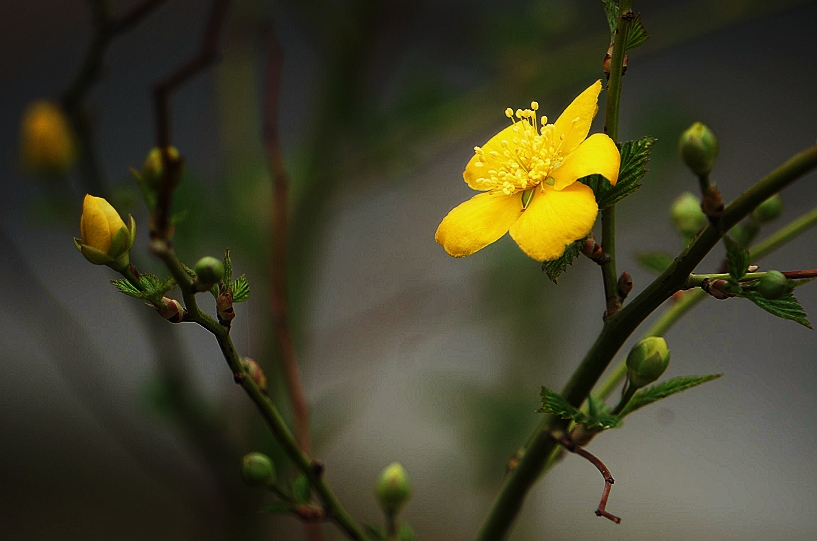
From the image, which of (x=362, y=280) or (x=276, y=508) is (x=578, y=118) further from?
(x=362, y=280)

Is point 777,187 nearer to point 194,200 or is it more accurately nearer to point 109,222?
point 109,222

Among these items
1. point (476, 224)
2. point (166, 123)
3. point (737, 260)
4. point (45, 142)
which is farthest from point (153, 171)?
point (45, 142)

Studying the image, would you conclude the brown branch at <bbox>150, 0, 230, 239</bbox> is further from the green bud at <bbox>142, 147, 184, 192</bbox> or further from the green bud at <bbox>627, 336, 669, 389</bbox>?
the green bud at <bbox>627, 336, 669, 389</bbox>

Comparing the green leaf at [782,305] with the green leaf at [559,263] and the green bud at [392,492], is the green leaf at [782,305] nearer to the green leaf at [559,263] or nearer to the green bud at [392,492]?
the green leaf at [559,263]

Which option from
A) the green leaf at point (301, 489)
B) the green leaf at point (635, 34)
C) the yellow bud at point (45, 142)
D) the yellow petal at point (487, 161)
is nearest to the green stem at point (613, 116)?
the green leaf at point (635, 34)

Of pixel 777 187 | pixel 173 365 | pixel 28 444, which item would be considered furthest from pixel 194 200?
pixel 28 444
